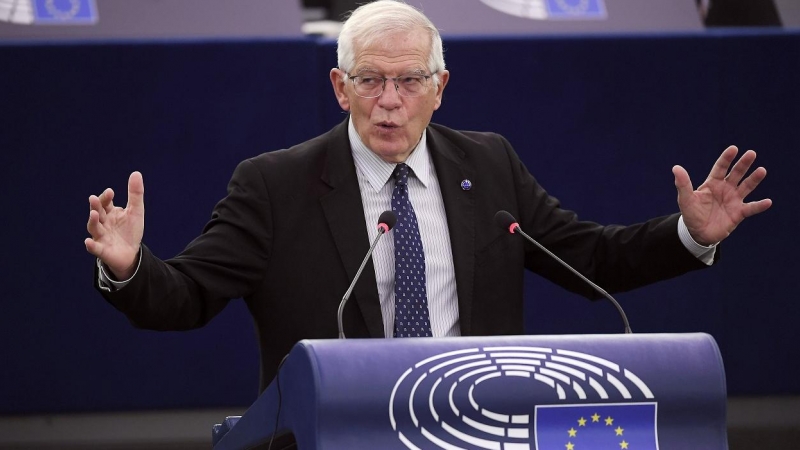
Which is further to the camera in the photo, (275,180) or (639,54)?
(639,54)

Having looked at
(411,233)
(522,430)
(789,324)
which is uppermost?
(411,233)

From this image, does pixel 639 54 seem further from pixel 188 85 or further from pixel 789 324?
pixel 188 85

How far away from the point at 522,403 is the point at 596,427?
0.40 ft

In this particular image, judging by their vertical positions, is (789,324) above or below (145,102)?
below

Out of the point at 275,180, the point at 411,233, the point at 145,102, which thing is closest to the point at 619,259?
the point at 411,233

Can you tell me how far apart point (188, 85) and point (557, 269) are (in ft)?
6.23

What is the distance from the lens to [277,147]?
4398mm

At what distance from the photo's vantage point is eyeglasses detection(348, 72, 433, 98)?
271 cm

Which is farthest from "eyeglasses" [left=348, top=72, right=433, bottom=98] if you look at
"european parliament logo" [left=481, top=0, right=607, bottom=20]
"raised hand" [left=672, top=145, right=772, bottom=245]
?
"european parliament logo" [left=481, top=0, right=607, bottom=20]

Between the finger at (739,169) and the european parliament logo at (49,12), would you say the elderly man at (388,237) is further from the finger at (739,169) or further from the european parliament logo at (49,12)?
the european parliament logo at (49,12)

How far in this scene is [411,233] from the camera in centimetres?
270

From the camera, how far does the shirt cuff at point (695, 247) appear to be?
A: 2.64m

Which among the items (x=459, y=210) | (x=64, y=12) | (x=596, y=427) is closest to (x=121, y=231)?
(x=459, y=210)

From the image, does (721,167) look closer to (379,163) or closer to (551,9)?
(379,163)
